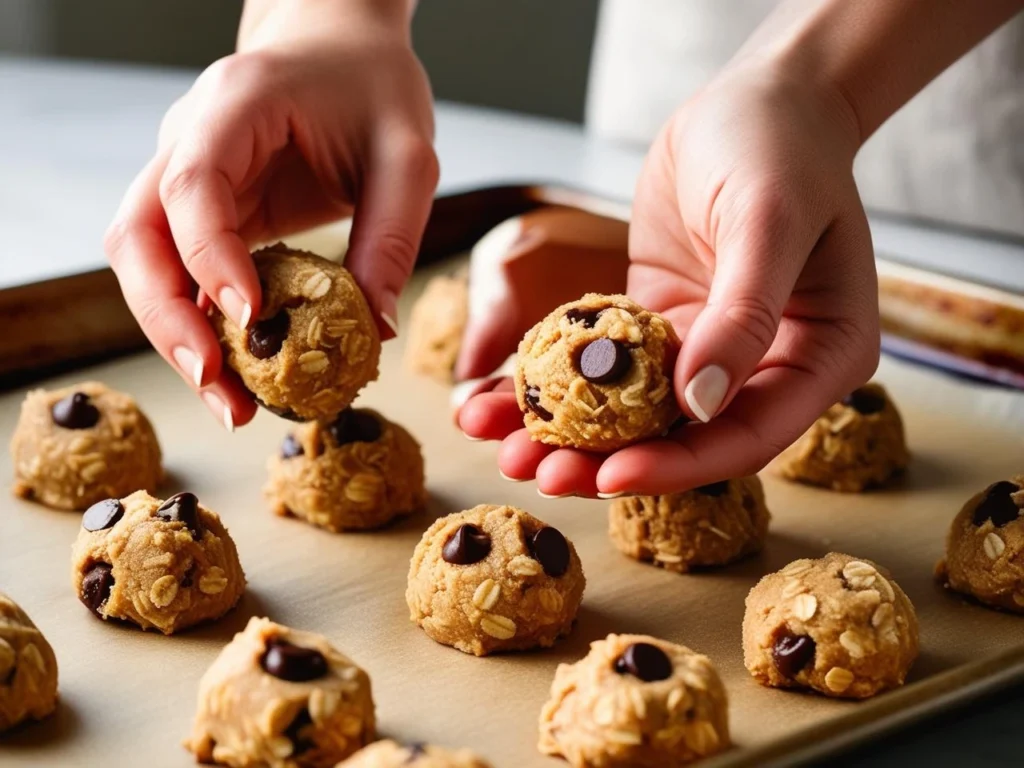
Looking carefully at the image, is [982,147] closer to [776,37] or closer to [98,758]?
[776,37]

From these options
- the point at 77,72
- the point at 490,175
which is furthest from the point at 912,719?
the point at 77,72

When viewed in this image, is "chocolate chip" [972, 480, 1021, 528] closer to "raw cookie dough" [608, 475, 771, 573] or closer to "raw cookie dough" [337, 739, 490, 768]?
"raw cookie dough" [608, 475, 771, 573]

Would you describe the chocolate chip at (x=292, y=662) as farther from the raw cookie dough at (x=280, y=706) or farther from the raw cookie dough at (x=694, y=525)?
the raw cookie dough at (x=694, y=525)

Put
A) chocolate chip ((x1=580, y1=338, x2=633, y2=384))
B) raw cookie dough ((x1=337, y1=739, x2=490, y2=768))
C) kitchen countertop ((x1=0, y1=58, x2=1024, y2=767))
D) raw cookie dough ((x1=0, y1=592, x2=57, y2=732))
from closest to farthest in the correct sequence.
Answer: raw cookie dough ((x1=337, y1=739, x2=490, y2=768)) < raw cookie dough ((x1=0, y1=592, x2=57, y2=732)) < chocolate chip ((x1=580, y1=338, x2=633, y2=384)) < kitchen countertop ((x1=0, y1=58, x2=1024, y2=767))

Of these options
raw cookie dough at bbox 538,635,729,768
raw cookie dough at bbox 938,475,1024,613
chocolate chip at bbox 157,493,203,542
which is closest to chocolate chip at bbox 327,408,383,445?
chocolate chip at bbox 157,493,203,542

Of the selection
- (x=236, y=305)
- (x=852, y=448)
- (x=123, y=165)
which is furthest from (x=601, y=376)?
(x=123, y=165)

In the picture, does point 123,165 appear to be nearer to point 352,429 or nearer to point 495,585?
point 352,429

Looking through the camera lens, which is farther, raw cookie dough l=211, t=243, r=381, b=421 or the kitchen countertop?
the kitchen countertop
